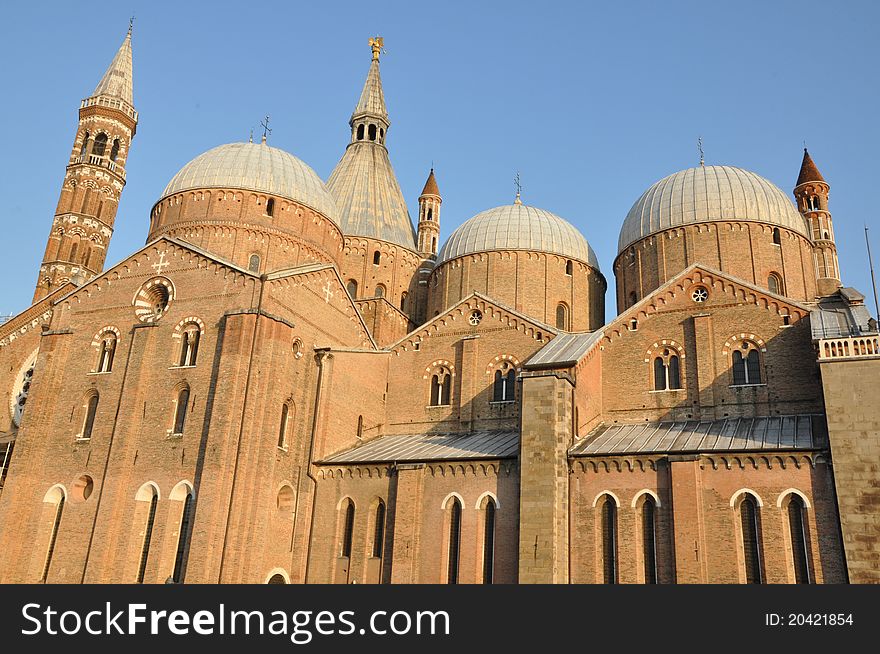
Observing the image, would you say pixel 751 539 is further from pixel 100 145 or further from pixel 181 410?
pixel 100 145

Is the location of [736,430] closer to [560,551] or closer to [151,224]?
[560,551]

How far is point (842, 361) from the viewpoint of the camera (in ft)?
68.3

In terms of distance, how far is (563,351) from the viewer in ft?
84.1

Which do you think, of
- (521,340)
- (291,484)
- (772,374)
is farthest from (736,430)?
(291,484)

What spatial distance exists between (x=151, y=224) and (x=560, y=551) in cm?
2224

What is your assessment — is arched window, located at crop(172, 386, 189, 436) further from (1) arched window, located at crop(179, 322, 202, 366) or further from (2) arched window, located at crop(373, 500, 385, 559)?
(2) arched window, located at crop(373, 500, 385, 559)

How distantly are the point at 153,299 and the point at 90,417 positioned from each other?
449 cm

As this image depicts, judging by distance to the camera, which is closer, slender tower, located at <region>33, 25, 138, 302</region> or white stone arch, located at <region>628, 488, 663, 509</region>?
white stone arch, located at <region>628, 488, 663, 509</region>

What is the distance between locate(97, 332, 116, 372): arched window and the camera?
27344mm

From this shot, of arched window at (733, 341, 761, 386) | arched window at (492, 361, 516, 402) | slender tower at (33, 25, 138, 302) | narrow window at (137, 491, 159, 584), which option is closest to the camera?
narrow window at (137, 491, 159, 584)

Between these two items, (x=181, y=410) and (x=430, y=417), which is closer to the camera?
(x=181, y=410)

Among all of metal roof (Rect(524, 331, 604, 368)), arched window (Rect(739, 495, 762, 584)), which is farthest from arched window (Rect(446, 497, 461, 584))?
arched window (Rect(739, 495, 762, 584))

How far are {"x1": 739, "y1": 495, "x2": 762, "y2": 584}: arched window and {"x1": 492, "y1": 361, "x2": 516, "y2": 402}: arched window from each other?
30.5 feet

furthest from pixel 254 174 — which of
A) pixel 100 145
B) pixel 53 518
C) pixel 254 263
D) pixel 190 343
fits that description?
pixel 100 145
